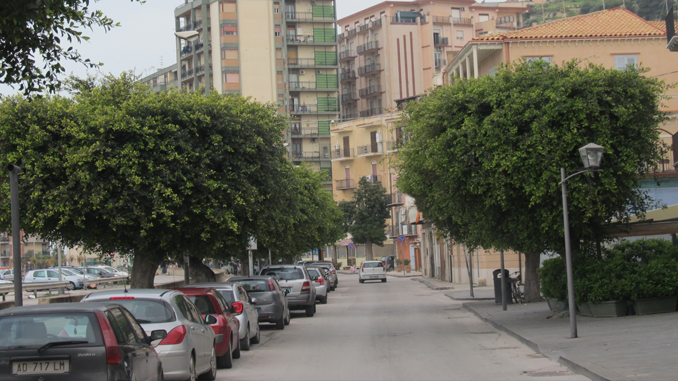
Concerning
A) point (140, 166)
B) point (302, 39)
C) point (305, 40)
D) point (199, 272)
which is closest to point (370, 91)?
point (305, 40)

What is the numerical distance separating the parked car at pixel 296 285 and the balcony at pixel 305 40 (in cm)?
6808

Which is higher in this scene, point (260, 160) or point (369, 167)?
point (369, 167)

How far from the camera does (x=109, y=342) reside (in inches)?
276

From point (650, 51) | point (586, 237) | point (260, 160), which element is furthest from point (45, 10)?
point (650, 51)

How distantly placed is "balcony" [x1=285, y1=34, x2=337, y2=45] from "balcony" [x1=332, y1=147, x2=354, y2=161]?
14.2 metres

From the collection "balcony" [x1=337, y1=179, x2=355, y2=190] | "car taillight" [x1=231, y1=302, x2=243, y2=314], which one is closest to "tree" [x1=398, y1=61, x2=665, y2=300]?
"car taillight" [x1=231, y1=302, x2=243, y2=314]

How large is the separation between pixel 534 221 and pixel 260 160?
750 cm

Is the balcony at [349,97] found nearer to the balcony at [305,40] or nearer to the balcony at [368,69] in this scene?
the balcony at [368,69]

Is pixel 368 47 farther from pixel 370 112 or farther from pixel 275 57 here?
pixel 275 57

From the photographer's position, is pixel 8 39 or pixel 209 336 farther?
pixel 209 336

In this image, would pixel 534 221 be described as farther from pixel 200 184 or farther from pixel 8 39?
pixel 8 39

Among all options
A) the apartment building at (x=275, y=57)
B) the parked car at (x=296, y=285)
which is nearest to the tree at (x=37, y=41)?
the parked car at (x=296, y=285)

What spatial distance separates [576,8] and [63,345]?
596 ft

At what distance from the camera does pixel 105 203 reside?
17.8 metres
